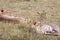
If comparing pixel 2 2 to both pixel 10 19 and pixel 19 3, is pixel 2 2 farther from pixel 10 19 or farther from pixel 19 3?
pixel 10 19

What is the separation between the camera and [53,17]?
629cm

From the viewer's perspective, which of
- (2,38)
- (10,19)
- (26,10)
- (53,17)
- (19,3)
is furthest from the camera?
(19,3)

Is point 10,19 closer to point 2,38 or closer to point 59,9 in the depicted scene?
point 2,38

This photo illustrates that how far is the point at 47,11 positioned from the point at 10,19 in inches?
64.6

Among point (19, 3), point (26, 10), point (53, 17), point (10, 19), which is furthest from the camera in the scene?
point (19, 3)

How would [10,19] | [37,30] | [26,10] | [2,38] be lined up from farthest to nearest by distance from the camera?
1. [26,10]
2. [10,19]
3. [37,30]
4. [2,38]

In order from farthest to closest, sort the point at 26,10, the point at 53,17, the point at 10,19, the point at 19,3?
the point at 19,3, the point at 26,10, the point at 53,17, the point at 10,19

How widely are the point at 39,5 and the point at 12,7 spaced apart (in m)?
0.76

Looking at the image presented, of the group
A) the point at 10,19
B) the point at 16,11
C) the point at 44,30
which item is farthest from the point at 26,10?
the point at 44,30

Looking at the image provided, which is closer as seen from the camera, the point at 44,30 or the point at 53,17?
the point at 44,30

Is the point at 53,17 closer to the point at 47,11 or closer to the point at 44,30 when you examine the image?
the point at 47,11

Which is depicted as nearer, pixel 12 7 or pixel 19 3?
pixel 12 7

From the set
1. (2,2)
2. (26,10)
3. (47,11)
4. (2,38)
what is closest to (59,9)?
(47,11)

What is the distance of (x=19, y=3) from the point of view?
732cm
